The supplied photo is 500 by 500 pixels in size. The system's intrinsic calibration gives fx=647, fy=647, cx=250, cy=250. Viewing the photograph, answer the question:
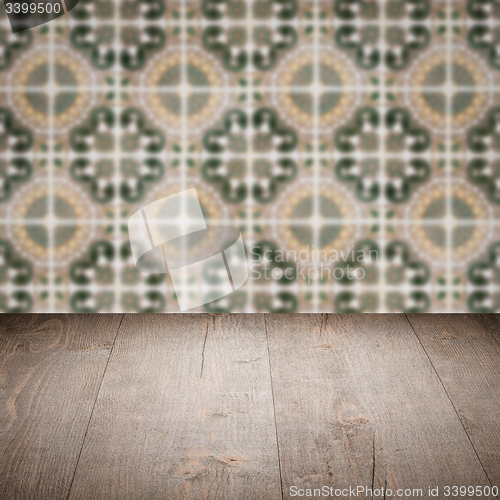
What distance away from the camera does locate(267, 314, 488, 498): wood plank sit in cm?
92

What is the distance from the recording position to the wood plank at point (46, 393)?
92cm

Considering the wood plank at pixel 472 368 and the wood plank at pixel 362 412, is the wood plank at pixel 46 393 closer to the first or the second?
the wood plank at pixel 362 412

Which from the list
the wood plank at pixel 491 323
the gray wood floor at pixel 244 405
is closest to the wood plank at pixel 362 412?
the gray wood floor at pixel 244 405

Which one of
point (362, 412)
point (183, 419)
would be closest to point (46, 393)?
point (183, 419)

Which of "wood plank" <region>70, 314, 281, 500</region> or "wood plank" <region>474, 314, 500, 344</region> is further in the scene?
"wood plank" <region>474, 314, 500, 344</region>

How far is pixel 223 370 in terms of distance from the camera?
49.8 inches

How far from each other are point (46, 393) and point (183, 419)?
272 mm

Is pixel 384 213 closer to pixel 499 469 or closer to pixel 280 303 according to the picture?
pixel 280 303

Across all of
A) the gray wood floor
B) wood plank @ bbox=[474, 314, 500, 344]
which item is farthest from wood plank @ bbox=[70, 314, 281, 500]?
wood plank @ bbox=[474, 314, 500, 344]

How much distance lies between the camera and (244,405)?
112 cm

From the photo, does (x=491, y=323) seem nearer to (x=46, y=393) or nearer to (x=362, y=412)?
(x=362, y=412)

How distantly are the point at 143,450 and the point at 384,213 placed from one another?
0.84m

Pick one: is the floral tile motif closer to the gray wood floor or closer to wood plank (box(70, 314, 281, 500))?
the gray wood floor

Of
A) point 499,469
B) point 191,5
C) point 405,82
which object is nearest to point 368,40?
point 405,82
